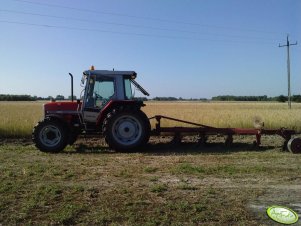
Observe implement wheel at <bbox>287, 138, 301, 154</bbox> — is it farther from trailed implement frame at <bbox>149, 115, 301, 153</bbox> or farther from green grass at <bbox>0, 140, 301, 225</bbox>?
green grass at <bbox>0, 140, 301, 225</bbox>

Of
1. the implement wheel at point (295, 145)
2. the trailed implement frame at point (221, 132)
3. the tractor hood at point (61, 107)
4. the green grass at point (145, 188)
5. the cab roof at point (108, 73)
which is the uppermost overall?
the cab roof at point (108, 73)

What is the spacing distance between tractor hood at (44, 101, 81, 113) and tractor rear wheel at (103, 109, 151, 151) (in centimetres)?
128

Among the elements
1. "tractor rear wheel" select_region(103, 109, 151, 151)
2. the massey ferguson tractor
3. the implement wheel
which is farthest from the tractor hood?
the implement wheel

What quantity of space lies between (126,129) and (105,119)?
657mm

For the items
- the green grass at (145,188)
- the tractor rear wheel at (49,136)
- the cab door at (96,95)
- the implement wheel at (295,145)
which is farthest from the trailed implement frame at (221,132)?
the tractor rear wheel at (49,136)

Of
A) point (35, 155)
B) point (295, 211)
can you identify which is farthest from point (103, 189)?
point (35, 155)

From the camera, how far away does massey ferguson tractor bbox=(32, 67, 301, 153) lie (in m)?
11.1

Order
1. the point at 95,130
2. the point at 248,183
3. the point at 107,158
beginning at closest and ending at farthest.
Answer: the point at 248,183 → the point at 107,158 → the point at 95,130

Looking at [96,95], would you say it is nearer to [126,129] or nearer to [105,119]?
[105,119]

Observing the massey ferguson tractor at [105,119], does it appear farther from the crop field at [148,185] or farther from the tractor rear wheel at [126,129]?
the crop field at [148,185]

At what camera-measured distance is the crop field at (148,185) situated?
5.11m

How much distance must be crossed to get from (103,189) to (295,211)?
2.92 meters

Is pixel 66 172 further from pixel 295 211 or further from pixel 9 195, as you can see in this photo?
pixel 295 211

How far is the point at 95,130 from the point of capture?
11.6 m
